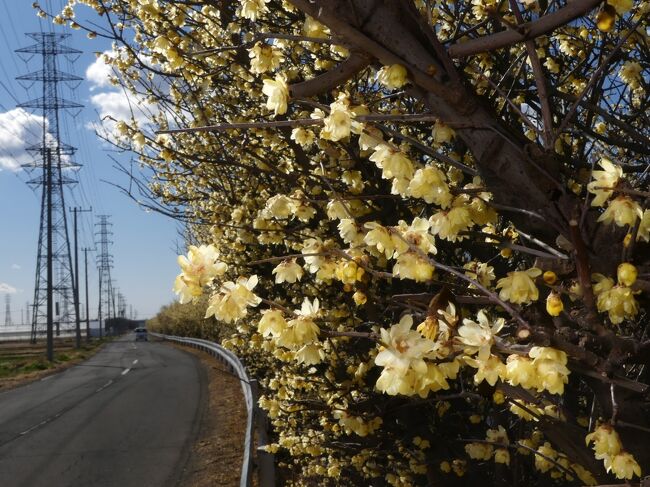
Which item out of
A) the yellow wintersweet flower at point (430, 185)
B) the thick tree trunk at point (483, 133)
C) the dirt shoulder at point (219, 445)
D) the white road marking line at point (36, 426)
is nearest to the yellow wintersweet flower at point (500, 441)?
the thick tree trunk at point (483, 133)

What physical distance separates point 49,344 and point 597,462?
35.4 m

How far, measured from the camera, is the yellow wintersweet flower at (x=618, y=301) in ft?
5.46

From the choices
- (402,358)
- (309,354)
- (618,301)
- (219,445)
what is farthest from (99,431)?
(618,301)

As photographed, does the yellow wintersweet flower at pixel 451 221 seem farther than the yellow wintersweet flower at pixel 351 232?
No

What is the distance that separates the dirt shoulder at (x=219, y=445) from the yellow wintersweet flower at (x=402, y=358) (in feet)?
15.9

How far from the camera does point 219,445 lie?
1120 cm

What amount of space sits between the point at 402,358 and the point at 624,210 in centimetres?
67

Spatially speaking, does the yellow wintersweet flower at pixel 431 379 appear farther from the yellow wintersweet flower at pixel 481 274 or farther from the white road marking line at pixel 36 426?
the white road marking line at pixel 36 426

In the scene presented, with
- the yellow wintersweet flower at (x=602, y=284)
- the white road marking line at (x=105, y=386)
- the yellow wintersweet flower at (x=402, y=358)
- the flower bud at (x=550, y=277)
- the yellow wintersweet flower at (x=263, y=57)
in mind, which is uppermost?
the yellow wintersweet flower at (x=263, y=57)

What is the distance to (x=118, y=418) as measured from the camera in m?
14.0

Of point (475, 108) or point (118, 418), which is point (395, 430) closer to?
point (475, 108)

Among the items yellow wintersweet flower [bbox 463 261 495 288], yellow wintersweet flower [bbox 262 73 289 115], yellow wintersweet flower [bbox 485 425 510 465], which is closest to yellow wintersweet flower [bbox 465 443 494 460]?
yellow wintersweet flower [bbox 485 425 510 465]

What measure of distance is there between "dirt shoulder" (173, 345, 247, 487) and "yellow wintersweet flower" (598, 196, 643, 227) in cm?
513

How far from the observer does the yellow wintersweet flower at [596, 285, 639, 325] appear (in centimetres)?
167
